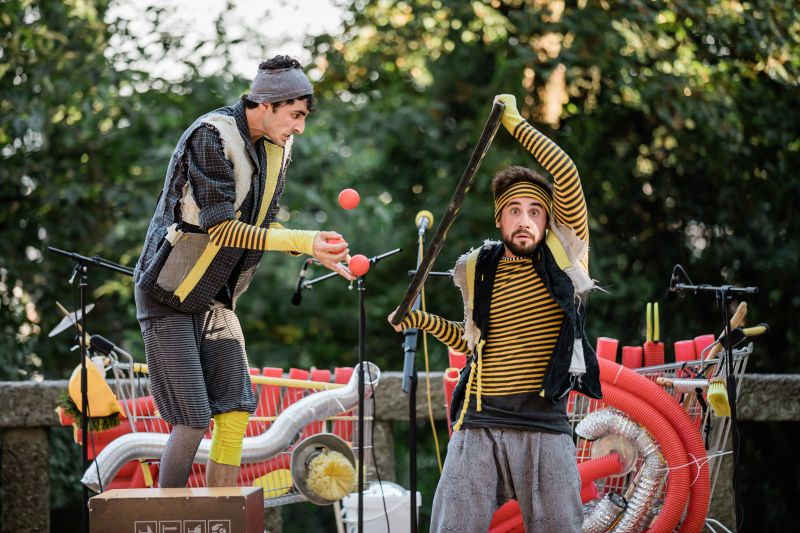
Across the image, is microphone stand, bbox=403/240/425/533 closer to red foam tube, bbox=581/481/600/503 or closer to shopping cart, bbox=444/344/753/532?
shopping cart, bbox=444/344/753/532

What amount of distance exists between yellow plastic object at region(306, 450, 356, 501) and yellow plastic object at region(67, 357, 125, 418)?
2.69 feet

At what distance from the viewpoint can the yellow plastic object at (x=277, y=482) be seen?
4.32m

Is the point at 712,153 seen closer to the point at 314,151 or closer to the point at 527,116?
the point at 527,116

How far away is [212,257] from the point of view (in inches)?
134

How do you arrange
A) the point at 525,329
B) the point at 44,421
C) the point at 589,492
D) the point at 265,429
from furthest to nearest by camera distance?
the point at 44,421
the point at 265,429
the point at 589,492
the point at 525,329

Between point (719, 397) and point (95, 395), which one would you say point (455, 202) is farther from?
point (95, 395)

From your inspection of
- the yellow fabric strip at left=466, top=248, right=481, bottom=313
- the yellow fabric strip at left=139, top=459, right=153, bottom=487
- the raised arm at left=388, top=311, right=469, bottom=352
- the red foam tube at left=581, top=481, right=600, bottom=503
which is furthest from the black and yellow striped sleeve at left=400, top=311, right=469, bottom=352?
the yellow fabric strip at left=139, top=459, right=153, bottom=487

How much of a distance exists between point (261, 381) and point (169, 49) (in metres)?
4.25

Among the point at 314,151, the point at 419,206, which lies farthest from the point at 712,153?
the point at 314,151

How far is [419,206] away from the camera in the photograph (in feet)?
27.5

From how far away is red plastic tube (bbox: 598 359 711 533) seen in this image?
400 cm

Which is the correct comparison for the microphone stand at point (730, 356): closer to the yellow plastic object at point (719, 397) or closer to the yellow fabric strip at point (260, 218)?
the yellow plastic object at point (719, 397)

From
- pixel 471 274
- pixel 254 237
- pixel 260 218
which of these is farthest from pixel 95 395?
pixel 471 274

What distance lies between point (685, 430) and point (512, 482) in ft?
3.29
